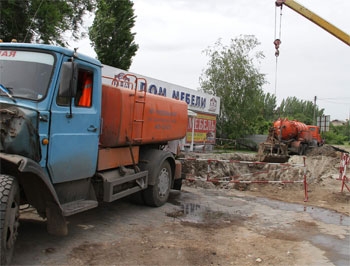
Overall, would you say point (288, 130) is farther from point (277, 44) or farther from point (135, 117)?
point (135, 117)

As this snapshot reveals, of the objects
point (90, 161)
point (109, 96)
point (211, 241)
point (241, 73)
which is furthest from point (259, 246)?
point (241, 73)

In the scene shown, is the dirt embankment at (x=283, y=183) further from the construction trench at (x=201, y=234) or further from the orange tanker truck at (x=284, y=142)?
the orange tanker truck at (x=284, y=142)

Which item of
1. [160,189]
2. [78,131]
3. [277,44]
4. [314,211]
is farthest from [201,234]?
[277,44]

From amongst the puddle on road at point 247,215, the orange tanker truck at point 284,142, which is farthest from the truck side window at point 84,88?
the orange tanker truck at point 284,142

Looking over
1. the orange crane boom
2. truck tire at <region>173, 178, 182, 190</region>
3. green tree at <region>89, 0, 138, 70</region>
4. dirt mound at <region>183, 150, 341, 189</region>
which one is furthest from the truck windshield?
green tree at <region>89, 0, 138, 70</region>

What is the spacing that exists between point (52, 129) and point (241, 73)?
3005 centimetres

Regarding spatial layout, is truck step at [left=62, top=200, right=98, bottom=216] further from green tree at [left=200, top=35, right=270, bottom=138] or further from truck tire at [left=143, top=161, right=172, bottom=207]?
green tree at [left=200, top=35, right=270, bottom=138]

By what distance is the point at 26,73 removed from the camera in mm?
4836

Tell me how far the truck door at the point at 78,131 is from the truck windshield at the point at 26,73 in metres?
0.27

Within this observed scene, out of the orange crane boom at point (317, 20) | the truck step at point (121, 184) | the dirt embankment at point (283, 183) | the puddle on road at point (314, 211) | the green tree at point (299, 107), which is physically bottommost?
the puddle on road at point (314, 211)

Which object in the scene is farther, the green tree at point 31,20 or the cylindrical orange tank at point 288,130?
the cylindrical orange tank at point 288,130

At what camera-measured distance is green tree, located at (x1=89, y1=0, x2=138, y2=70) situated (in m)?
23.5

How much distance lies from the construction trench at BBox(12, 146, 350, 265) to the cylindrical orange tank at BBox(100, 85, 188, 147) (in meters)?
1.44

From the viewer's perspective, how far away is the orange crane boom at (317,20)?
1427 centimetres
